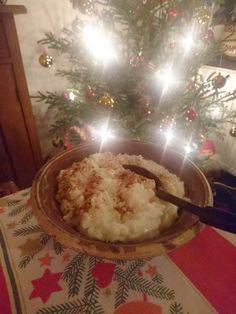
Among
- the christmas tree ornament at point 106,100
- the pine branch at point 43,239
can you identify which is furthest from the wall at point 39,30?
the pine branch at point 43,239

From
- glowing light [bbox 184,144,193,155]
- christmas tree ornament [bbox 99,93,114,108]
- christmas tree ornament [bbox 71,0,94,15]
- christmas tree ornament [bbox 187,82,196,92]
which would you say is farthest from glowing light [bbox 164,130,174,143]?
christmas tree ornament [bbox 71,0,94,15]

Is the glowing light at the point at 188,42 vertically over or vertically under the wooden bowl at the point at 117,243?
over

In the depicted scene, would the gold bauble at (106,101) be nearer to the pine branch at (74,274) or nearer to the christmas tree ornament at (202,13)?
the christmas tree ornament at (202,13)

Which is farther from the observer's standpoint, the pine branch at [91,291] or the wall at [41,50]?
the wall at [41,50]

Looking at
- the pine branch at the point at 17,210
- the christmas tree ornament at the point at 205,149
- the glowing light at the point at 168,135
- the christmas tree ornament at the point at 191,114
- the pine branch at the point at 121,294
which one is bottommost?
the christmas tree ornament at the point at 205,149

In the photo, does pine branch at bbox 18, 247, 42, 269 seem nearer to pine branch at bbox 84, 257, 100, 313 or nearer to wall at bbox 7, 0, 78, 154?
pine branch at bbox 84, 257, 100, 313

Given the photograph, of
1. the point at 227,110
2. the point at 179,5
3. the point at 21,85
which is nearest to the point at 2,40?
the point at 21,85

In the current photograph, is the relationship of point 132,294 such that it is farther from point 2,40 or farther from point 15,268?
point 2,40

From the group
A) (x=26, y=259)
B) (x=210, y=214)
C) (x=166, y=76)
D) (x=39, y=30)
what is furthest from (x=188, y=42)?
(x=26, y=259)
